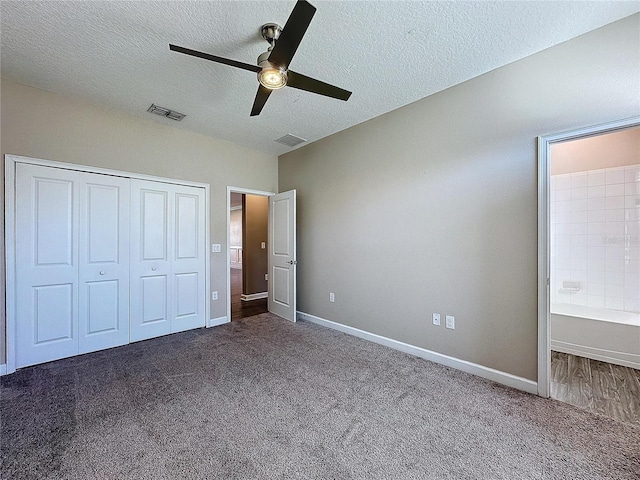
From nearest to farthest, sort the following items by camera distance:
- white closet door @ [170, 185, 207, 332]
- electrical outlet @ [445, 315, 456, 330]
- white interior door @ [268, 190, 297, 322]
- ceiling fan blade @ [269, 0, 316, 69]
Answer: ceiling fan blade @ [269, 0, 316, 69] < electrical outlet @ [445, 315, 456, 330] < white closet door @ [170, 185, 207, 332] < white interior door @ [268, 190, 297, 322]

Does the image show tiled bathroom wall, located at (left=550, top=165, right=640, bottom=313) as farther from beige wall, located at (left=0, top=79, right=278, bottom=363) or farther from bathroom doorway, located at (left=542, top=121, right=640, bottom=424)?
beige wall, located at (left=0, top=79, right=278, bottom=363)

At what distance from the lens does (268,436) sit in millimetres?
1702

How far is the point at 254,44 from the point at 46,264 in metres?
2.91

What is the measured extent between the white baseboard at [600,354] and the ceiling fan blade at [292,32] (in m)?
3.83

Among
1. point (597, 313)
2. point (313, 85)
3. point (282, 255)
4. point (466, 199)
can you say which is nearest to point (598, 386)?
point (597, 313)

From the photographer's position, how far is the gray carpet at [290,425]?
146 centimetres

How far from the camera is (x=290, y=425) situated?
5.92 ft

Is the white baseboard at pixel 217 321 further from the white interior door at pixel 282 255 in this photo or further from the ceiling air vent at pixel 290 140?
the ceiling air vent at pixel 290 140

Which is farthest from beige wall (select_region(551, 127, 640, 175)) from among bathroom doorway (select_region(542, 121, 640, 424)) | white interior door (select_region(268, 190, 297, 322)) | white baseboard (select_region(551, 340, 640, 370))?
white interior door (select_region(268, 190, 297, 322))

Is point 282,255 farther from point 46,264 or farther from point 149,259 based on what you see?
point 46,264

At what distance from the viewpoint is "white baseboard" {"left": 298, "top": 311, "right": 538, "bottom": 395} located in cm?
221

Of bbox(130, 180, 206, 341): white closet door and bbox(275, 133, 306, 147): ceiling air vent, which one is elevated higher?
bbox(275, 133, 306, 147): ceiling air vent

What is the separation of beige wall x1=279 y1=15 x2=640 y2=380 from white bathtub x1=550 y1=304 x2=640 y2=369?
48.0 inches

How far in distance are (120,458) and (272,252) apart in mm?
3260
